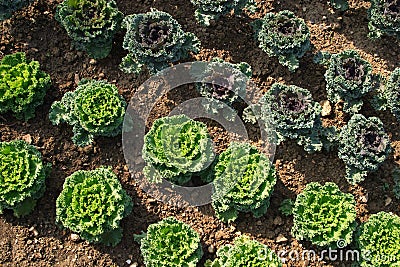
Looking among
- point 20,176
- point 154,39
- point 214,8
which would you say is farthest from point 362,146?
point 20,176

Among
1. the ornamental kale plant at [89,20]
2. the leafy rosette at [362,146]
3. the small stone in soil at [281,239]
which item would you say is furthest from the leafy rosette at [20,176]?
the leafy rosette at [362,146]

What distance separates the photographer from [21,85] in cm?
759

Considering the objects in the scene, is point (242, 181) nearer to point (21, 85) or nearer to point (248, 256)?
point (248, 256)

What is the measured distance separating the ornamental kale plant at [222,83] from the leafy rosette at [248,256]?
1952 millimetres

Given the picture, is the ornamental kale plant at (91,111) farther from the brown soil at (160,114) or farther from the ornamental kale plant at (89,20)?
the ornamental kale plant at (89,20)

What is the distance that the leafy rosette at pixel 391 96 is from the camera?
7.87 m

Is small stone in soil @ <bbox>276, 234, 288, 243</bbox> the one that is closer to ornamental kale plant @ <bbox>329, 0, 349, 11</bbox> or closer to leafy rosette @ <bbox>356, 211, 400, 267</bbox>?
leafy rosette @ <bbox>356, 211, 400, 267</bbox>

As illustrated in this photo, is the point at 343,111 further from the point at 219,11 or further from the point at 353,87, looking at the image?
the point at 219,11

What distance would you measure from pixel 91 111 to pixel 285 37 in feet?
9.62

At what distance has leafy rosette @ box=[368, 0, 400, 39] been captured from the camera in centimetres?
805

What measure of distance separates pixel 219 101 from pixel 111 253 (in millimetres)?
2629

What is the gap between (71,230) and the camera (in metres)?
7.45

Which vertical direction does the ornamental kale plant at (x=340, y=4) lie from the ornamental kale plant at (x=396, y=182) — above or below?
above

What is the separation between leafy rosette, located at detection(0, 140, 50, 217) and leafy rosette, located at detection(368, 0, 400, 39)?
5.31 meters
